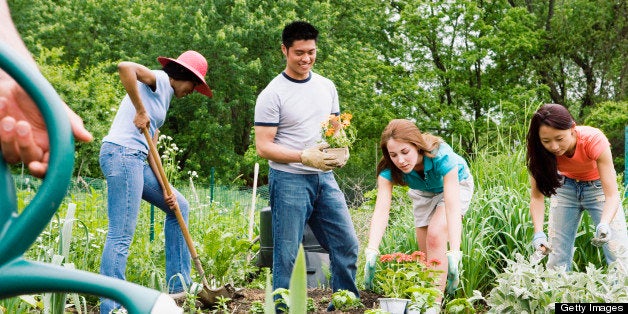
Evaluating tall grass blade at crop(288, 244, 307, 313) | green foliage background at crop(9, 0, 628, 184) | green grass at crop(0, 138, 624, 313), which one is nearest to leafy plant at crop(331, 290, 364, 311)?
green grass at crop(0, 138, 624, 313)

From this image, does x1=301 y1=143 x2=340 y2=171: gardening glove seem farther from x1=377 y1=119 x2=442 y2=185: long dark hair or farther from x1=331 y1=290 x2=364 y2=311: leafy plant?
x1=331 y1=290 x2=364 y2=311: leafy plant

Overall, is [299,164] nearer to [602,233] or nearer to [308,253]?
[308,253]

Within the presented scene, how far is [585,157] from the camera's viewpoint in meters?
3.71

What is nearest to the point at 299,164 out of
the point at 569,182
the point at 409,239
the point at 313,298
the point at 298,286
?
the point at 313,298

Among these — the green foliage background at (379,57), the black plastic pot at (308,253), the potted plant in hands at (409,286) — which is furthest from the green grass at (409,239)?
the green foliage background at (379,57)

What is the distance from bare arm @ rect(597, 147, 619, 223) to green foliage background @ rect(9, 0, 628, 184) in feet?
45.4

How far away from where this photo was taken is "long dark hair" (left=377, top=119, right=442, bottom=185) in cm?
335

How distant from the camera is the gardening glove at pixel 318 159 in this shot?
3383mm

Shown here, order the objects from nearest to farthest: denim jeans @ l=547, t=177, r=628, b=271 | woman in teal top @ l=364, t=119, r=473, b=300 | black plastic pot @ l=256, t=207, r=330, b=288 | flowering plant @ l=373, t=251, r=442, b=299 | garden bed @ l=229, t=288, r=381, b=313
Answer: flowering plant @ l=373, t=251, r=442, b=299 → woman in teal top @ l=364, t=119, r=473, b=300 → garden bed @ l=229, t=288, r=381, b=313 → denim jeans @ l=547, t=177, r=628, b=271 → black plastic pot @ l=256, t=207, r=330, b=288

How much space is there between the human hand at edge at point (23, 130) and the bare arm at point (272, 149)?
2736 mm

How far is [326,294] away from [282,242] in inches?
36.9

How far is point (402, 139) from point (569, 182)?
4.12 ft

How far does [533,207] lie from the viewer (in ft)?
13.1

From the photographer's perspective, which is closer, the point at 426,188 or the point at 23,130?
the point at 23,130
